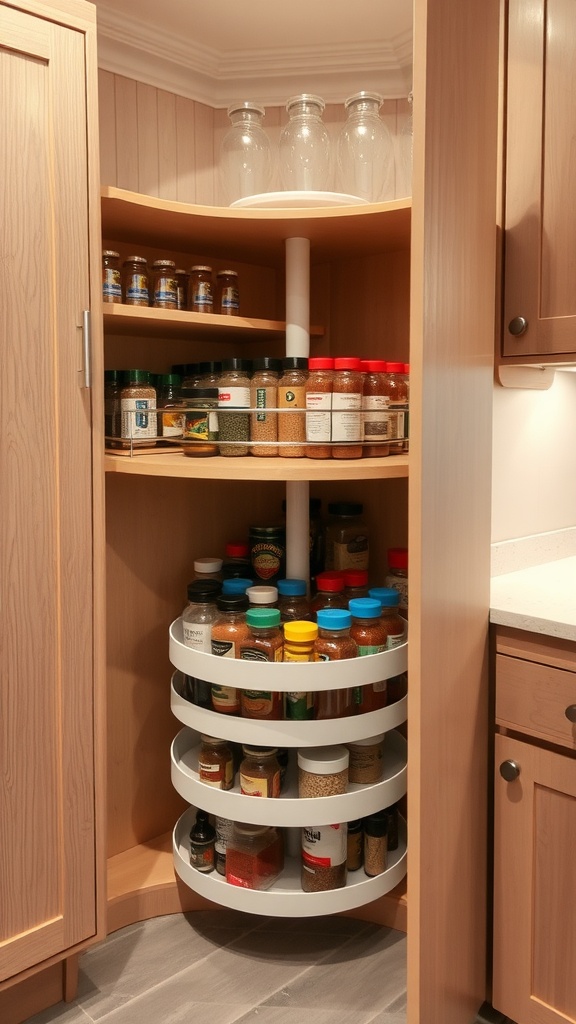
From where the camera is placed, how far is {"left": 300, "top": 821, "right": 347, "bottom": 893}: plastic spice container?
1607 mm

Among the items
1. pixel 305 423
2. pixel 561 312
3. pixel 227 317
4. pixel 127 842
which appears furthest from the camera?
pixel 127 842

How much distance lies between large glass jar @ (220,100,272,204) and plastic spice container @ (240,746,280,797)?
122 centimetres

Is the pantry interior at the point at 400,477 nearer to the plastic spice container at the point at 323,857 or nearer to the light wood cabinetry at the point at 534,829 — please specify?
the light wood cabinetry at the point at 534,829

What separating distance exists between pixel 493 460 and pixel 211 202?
97 cm

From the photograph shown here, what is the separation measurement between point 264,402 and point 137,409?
0.89ft

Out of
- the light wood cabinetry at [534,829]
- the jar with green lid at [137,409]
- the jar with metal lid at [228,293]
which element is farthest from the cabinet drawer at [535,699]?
the jar with metal lid at [228,293]

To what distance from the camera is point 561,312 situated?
142 centimetres

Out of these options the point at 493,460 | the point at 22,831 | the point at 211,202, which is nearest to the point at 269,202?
the point at 211,202

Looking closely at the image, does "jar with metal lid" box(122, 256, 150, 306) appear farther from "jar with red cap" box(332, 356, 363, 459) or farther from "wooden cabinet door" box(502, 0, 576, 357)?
"wooden cabinet door" box(502, 0, 576, 357)

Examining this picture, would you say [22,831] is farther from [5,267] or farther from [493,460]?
[493,460]

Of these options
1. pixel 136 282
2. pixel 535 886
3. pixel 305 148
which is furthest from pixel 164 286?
pixel 535 886

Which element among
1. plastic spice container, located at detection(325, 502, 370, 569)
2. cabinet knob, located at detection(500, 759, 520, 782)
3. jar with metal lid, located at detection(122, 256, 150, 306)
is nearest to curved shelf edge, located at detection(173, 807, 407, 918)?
cabinet knob, located at detection(500, 759, 520, 782)

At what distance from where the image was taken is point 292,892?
162 centimetres

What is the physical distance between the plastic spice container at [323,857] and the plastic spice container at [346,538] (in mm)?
582
